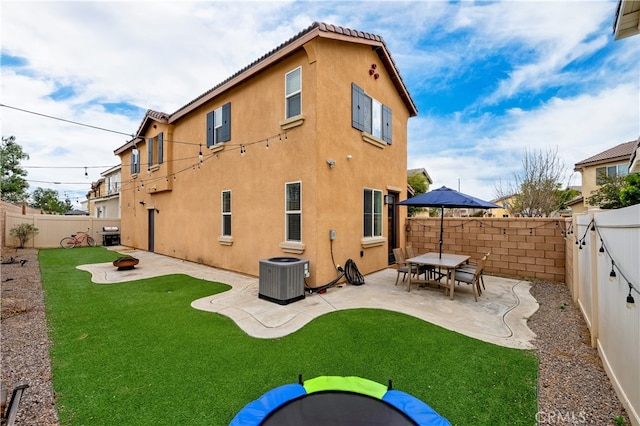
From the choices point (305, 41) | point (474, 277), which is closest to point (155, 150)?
point (305, 41)

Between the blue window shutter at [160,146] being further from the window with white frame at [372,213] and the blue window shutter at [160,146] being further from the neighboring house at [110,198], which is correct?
the neighboring house at [110,198]

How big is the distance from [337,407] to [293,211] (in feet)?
18.3

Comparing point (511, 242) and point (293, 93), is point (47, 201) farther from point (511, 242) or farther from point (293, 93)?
point (511, 242)

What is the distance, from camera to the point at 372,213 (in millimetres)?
9070

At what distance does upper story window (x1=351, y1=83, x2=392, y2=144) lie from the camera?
823cm

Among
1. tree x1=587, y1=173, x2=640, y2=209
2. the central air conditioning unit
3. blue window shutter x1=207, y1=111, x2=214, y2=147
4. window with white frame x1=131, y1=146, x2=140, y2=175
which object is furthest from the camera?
window with white frame x1=131, y1=146, x2=140, y2=175

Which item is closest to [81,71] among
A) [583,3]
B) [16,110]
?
[16,110]

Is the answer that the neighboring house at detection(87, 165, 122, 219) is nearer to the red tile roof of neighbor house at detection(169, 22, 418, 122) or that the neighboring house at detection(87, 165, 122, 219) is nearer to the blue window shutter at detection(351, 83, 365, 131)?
the red tile roof of neighbor house at detection(169, 22, 418, 122)

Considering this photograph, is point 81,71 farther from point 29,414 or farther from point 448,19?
point 448,19

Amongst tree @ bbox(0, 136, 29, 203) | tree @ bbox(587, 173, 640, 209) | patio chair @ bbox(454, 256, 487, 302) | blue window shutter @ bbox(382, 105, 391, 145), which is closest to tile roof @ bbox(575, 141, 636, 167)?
tree @ bbox(587, 173, 640, 209)

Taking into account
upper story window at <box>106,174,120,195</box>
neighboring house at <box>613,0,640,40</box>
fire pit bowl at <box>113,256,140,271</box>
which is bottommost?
fire pit bowl at <box>113,256,140,271</box>

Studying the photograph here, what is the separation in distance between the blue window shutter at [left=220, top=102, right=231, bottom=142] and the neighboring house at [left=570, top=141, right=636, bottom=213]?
2336 centimetres

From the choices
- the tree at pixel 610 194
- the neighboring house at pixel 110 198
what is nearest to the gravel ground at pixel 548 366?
the tree at pixel 610 194

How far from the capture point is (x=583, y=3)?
6.99 meters
